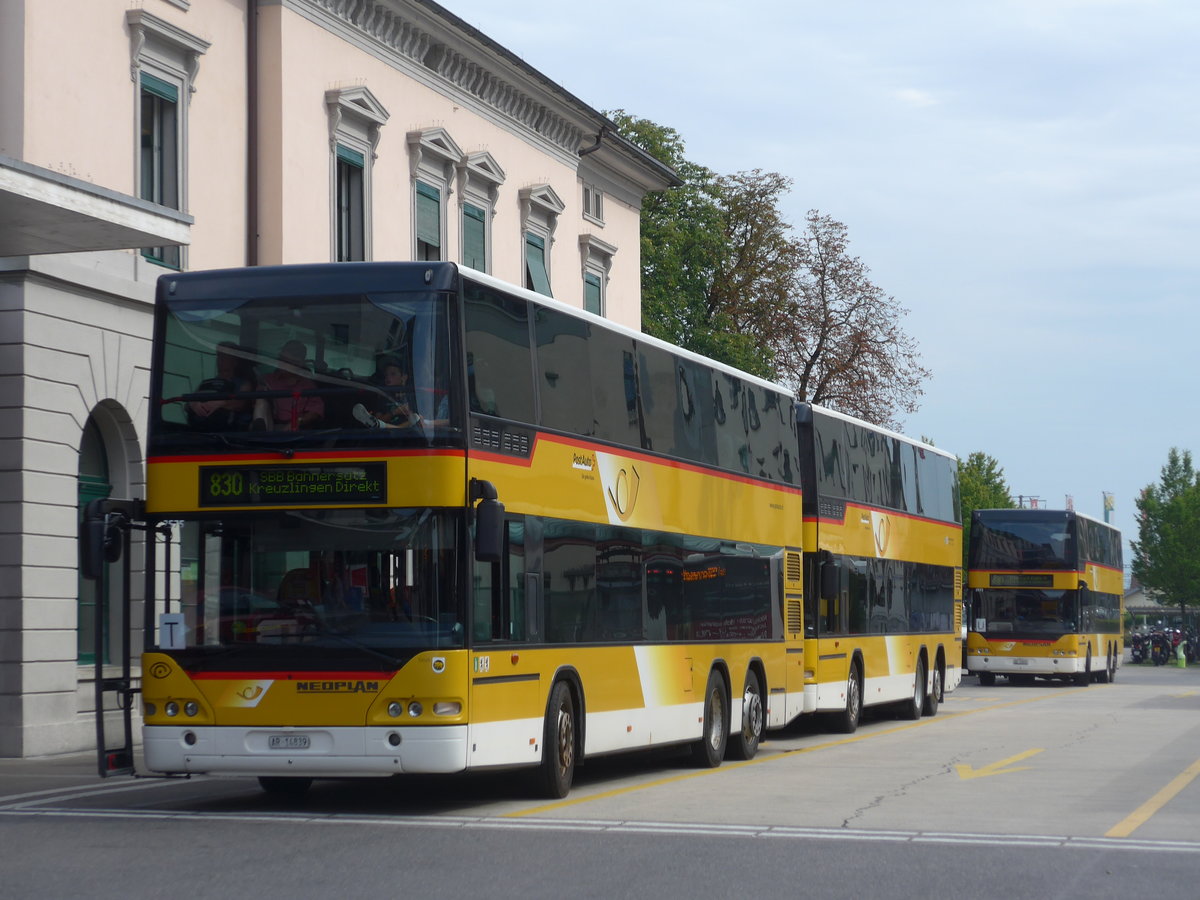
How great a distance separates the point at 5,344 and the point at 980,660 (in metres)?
29.8

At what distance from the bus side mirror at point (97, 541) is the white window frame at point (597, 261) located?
77.7 ft

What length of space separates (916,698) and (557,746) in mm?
15790

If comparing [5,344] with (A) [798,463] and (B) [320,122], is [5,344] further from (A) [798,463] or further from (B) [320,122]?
(A) [798,463]

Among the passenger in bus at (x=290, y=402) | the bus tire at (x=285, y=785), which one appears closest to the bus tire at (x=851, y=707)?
the bus tire at (x=285, y=785)

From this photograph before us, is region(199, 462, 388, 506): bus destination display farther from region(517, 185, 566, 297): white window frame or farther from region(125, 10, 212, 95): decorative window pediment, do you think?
region(517, 185, 566, 297): white window frame

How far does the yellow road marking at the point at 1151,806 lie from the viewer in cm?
1261

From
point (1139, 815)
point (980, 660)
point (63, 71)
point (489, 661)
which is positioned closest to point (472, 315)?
point (489, 661)

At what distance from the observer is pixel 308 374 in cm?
1330

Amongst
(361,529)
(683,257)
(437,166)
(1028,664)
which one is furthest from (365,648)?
(683,257)

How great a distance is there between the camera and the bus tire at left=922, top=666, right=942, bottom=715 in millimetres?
29938

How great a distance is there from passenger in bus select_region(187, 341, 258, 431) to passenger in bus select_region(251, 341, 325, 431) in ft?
0.36

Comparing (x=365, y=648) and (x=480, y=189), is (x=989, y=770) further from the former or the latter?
(x=480, y=189)

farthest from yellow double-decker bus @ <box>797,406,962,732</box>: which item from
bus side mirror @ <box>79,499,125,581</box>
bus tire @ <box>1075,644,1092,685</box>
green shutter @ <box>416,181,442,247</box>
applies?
bus tire @ <box>1075,644,1092,685</box>

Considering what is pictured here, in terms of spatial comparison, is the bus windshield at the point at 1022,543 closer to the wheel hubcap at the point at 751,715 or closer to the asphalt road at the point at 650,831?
the asphalt road at the point at 650,831
